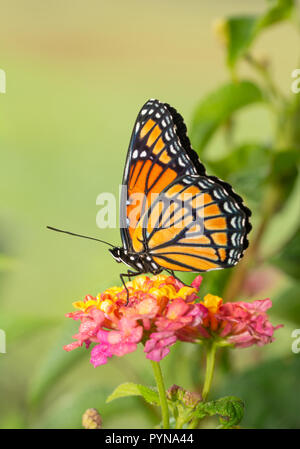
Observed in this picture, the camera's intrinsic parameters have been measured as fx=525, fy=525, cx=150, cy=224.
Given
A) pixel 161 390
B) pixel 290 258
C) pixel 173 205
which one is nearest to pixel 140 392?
pixel 161 390

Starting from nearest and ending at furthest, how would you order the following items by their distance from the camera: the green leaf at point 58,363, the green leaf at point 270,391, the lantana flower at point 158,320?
1. the lantana flower at point 158,320
2. the green leaf at point 58,363
3. the green leaf at point 270,391

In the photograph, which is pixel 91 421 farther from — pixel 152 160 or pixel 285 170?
pixel 285 170

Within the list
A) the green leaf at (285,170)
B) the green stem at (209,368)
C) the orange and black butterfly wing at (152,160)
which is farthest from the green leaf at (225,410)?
the green leaf at (285,170)

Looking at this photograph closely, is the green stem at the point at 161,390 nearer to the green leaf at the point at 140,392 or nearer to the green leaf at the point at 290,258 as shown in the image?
the green leaf at the point at 140,392

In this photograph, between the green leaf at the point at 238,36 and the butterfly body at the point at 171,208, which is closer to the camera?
the butterfly body at the point at 171,208

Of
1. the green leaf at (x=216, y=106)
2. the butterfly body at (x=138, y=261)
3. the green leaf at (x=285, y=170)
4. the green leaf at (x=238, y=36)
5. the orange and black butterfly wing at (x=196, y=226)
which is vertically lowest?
the butterfly body at (x=138, y=261)
